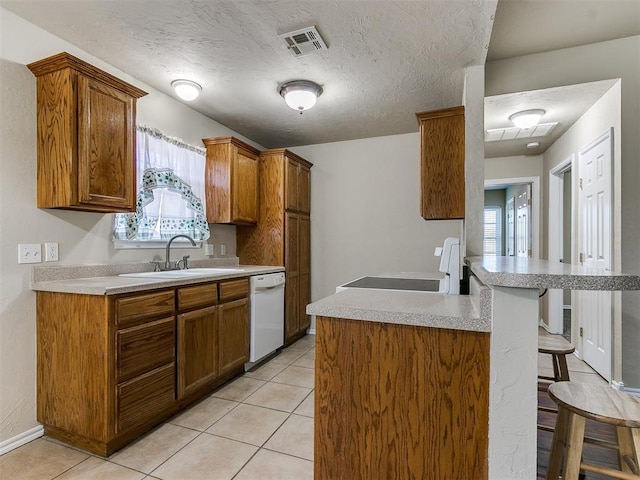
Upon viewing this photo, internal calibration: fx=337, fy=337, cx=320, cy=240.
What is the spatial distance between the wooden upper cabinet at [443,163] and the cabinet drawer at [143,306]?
1.88 m

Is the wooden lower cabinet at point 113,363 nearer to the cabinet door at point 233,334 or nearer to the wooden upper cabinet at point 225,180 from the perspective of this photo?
the cabinet door at point 233,334

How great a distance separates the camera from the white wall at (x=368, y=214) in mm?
3951

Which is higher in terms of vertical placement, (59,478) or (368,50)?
(368,50)

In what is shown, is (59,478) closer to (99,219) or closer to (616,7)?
(99,219)

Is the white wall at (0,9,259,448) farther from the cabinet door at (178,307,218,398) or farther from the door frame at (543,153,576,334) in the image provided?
the door frame at (543,153,576,334)

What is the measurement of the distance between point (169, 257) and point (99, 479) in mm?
1575

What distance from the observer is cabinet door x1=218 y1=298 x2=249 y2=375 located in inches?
104

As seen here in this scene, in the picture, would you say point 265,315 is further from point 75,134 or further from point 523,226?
point 523,226

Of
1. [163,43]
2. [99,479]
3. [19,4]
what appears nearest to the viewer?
[99,479]

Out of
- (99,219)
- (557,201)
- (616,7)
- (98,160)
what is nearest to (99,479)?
(99,219)

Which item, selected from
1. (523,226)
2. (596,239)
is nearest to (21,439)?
(596,239)

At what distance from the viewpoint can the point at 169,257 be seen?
2820mm

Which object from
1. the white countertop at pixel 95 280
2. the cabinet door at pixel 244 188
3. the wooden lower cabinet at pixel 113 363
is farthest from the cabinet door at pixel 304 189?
the wooden lower cabinet at pixel 113 363

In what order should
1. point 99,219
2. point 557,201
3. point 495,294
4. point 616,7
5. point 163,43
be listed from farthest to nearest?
1. point 557,201
2. point 99,219
3. point 163,43
4. point 616,7
5. point 495,294
